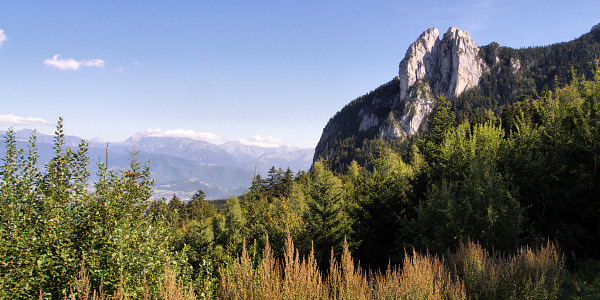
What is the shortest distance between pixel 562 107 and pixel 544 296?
16.2m

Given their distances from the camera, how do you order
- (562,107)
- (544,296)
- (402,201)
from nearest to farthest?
1. (544,296)
2. (562,107)
3. (402,201)

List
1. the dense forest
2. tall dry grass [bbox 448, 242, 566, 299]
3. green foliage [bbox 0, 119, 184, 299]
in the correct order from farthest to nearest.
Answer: tall dry grass [bbox 448, 242, 566, 299] → green foliage [bbox 0, 119, 184, 299] → the dense forest

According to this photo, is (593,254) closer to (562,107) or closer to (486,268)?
(562,107)

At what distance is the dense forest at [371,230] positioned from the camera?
5.31 meters

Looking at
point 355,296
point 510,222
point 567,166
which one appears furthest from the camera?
point 567,166

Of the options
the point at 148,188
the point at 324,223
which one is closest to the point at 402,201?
the point at 324,223

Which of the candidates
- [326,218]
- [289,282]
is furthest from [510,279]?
[326,218]

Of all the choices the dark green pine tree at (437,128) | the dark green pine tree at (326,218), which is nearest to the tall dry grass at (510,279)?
the dark green pine tree at (326,218)

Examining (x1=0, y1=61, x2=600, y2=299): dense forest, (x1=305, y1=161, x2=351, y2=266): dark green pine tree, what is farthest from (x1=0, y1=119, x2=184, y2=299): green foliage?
(x1=305, y1=161, x2=351, y2=266): dark green pine tree

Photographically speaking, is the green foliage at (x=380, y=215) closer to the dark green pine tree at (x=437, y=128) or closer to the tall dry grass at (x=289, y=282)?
the dark green pine tree at (x=437, y=128)

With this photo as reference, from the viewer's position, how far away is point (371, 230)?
77.2ft

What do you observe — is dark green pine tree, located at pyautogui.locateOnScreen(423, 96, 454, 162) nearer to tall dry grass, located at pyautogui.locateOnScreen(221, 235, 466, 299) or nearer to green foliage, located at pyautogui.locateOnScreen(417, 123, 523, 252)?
green foliage, located at pyautogui.locateOnScreen(417, 123, 523, 252)

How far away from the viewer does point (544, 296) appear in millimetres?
7281

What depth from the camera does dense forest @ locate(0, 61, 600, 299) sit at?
531cm
